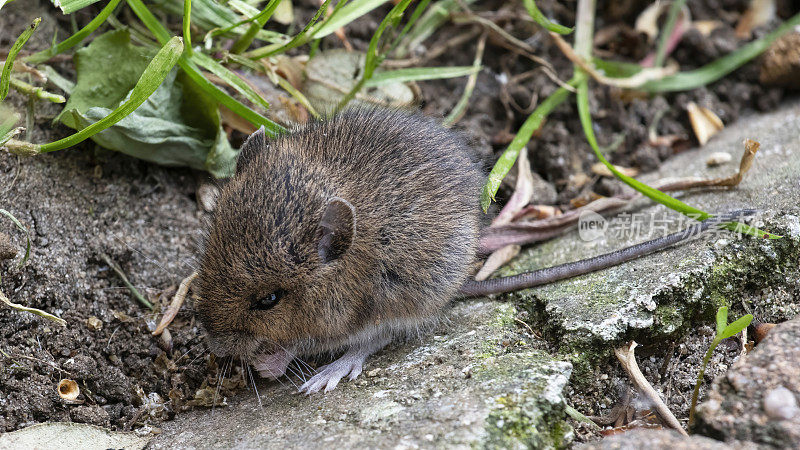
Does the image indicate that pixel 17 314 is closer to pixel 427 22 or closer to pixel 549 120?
pixel 427 22

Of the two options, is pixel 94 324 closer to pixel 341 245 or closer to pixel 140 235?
pixel 140 235

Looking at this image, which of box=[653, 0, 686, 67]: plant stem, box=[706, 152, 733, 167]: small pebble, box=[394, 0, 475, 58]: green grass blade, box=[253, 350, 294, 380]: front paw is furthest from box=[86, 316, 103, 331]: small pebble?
box=[653, 0, 686, 67]: plant stem

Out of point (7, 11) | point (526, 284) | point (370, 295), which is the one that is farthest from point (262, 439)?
point (7, 11)

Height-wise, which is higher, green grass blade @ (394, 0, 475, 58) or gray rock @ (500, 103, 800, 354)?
green grass blade @ (394, 0, 475, 58)

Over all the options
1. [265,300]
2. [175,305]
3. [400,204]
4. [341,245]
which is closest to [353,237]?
[341,245]

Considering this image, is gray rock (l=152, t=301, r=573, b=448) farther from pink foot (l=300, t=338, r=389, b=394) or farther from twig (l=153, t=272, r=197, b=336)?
twig (l=153, t=272, r=197, b=336)

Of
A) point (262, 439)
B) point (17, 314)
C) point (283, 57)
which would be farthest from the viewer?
point (283, 57)
